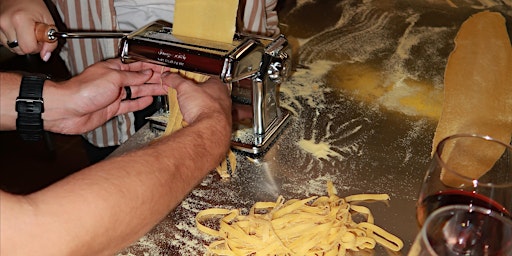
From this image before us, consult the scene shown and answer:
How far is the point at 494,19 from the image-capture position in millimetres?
1543

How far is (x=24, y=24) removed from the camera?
1179 millimetres

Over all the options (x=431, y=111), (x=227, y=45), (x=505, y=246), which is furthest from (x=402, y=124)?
(x=505, y=246)

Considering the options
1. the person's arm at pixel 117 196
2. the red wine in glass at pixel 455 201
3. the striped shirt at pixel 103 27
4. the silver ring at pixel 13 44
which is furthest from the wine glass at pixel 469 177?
the silver ring at pixel 13 44

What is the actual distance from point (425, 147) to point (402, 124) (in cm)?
9

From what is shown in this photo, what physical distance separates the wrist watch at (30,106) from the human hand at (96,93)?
0.02 metres

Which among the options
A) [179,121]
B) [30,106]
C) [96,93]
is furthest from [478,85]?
[30,106]

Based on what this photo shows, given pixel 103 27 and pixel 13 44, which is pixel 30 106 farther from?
pixel 103 27

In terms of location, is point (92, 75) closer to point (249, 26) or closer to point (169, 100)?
point (169, 100)

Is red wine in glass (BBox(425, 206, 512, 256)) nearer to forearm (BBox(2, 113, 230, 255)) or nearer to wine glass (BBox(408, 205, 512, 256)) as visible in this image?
wine glass (BBox(408, 205, 512, 256))

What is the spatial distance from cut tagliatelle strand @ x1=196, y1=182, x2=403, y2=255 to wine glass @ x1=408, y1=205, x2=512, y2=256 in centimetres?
18

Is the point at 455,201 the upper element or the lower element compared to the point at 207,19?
lower

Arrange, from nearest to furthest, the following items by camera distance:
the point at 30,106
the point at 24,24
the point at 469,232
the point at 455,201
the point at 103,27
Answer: the point at 469,232
the point at 455,201
the point at 30,106
the point at 24,24
the point at 103,27

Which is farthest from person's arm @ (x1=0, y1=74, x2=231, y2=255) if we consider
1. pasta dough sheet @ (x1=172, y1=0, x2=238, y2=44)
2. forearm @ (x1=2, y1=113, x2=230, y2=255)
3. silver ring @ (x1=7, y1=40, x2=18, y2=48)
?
silver ring @ (x1=7, y1=40, x2=18, y2=48)

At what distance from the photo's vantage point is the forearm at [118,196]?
2.24 ft
